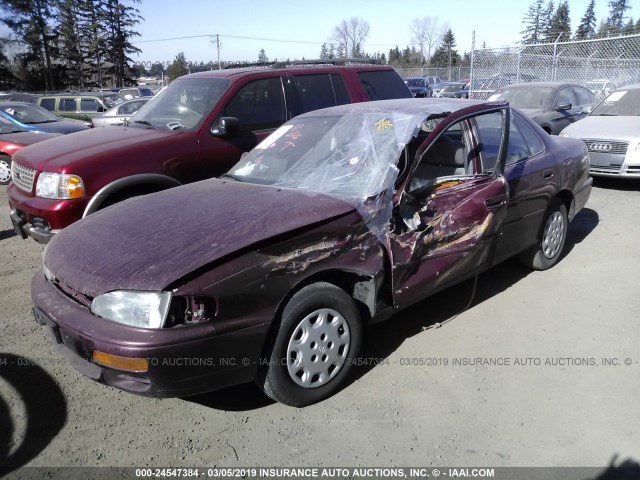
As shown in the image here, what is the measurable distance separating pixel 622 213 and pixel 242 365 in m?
6.42

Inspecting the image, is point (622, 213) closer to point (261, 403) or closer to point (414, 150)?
point (414, 150)

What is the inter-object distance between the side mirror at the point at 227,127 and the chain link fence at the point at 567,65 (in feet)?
44.9

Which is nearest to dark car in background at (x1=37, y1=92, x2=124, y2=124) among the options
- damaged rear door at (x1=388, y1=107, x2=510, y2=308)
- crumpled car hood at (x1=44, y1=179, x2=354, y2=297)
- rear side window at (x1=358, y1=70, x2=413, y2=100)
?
rear side window at (x1=358, y1=70, x2=413, y2=100)

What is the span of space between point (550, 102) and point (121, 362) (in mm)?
10562

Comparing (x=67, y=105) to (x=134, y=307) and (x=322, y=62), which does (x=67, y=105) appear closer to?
(x=322, y=62)

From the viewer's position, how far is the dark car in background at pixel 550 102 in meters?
10.2

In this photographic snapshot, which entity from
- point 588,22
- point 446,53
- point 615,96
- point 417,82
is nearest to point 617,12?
point 588,22

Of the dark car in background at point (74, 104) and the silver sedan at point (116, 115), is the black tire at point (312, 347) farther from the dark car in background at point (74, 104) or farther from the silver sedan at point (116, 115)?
the dark car in background at point (74, 104)

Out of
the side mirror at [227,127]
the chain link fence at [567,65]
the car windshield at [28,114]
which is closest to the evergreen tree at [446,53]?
the chain link fence at [567,65]

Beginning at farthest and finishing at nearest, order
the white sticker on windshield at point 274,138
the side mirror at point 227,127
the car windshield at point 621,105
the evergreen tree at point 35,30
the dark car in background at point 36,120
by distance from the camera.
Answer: the evergreen tree at point 35,30, the dark car in background at point 36,120, the car windshield at point 621,105, the side mirror at point 227,127, the white sticker on windshield at point 274,138

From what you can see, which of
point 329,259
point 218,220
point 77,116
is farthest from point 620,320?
point 77,116

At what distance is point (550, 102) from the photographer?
10.6 meters

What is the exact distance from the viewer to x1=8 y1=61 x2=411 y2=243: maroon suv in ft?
15.0

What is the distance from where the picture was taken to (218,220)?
2971 millimetres
